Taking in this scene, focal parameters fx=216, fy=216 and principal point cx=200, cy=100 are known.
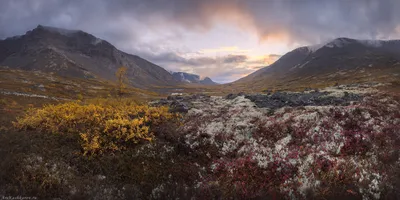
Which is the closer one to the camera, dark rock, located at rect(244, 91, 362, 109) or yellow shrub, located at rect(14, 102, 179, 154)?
yellow shrub, located at rect(14, 102, 179, 154)

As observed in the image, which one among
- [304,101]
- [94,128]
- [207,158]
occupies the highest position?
[304,101]

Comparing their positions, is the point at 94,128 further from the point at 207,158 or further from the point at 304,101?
the point at 304,101

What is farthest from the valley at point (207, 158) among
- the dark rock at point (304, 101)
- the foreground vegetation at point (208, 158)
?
the dark rock at point (304, 101)

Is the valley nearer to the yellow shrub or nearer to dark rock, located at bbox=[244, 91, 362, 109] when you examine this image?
the yellow shrub

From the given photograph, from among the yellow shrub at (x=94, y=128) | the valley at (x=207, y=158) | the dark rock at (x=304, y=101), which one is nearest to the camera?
the valley at (x=207, y=158)

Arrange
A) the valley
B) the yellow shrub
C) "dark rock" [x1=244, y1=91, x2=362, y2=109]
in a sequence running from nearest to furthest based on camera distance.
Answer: the valley < the yellow shrub < "dark rock" [x1=244, y1=91, x2=362, y2=109]

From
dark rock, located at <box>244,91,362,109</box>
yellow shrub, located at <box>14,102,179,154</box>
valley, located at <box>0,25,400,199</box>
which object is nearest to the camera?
valley, located at <box>0,25,400,199</box>

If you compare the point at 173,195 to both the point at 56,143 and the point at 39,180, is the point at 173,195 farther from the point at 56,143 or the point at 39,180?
the point at 56,143

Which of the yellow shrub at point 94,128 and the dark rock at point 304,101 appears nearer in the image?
the yellow shrub at point 94,128

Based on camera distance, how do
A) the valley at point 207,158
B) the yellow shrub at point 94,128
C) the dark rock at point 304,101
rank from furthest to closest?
the dark rock at point 304,101, the yellow shrub at point 94,128, the valley at point 207,158

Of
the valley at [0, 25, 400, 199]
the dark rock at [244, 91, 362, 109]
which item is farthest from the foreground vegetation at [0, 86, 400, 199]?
the dark rock at [244, 91, 362, 109]

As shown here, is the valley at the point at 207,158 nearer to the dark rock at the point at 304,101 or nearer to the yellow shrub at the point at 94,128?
the yellow shrub at the point at 94,128

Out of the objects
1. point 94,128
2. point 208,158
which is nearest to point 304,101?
point 208,158

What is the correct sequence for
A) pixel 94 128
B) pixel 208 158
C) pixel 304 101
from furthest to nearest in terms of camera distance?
pixel 304 101 → pixel 94 128 → pixel 208 158
